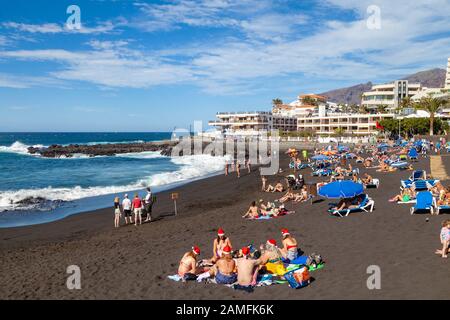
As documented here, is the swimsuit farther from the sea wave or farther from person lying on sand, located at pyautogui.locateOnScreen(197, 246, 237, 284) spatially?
the sea wave

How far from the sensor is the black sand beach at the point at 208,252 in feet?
25.9

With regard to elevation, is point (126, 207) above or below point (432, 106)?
below

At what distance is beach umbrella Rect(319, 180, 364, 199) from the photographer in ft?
45.8

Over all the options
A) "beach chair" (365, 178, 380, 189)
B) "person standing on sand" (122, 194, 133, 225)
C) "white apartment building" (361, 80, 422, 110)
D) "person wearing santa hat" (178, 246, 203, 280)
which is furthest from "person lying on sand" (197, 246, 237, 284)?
"white apartment building" (361, 80, 422, 110)

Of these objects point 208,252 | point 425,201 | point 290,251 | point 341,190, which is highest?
point 341,190

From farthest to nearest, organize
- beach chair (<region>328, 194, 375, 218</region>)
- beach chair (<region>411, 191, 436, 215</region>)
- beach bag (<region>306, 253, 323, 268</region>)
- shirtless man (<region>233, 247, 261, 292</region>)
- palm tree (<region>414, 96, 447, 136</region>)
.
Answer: palm tree (<region>414, 96, 447, 136</region>) → beach chair (<region>328, 194, 375, 218</region>) → beach chair (<region>411, 191, 436, 215</region>) → beach bag (<region>306, 253, 323, 268</region>) → shirtless man (<region>233, 247, 261, 292</region>)

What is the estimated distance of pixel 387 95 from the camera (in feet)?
330

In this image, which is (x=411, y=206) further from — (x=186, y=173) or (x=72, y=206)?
(x=186, y=173)

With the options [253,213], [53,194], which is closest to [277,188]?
[253,213]

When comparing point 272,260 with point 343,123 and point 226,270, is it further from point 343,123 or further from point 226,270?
point 343,123

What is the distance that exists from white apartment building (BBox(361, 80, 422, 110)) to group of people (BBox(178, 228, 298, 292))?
9635cm

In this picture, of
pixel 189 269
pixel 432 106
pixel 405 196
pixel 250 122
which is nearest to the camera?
pixel 189 269

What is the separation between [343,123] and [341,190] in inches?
3042
